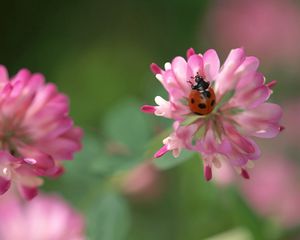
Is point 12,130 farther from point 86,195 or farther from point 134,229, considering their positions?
point 134,229

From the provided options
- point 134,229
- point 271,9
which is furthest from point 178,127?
point 271,9

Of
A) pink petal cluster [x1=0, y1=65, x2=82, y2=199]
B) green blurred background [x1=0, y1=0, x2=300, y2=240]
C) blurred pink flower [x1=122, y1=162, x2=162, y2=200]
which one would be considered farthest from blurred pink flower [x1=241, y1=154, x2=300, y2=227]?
pink petal cluster [x1=0, y1=65, x2=82, y2=199]

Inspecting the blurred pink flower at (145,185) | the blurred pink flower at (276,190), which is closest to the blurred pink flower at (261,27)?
the blurred pink flower at (276,190)

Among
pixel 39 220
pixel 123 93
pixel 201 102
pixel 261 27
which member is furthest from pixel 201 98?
pixel 261 27

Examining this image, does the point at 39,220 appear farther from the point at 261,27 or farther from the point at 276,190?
the point at 261,27

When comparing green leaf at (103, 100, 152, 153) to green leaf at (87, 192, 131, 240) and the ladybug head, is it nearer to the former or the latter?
green leaf at (87, 192, 131, 240)
